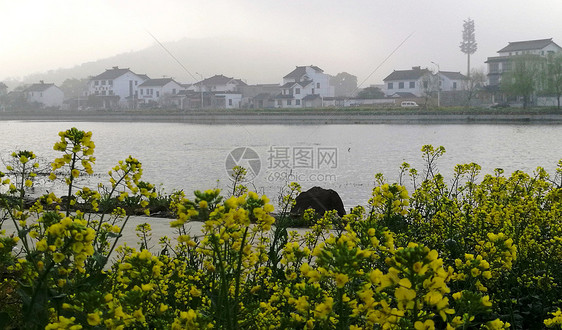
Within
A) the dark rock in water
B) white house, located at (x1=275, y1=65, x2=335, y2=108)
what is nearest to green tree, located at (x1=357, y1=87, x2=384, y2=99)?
white house, located at (x1=275, y1=65, x2=335, y2=108)

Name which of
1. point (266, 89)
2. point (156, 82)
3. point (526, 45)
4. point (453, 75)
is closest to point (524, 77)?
point (526, 45)

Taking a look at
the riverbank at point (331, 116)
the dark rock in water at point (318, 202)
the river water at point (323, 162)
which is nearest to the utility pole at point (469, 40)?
the riverbank at point (331, 116)

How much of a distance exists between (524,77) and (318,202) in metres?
56.0

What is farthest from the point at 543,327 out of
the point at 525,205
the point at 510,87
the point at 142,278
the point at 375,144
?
the point at 510,87

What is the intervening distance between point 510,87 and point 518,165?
42897 millimetres

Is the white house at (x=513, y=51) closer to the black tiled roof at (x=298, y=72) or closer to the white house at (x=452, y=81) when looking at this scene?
the white house at (x=452, y=81)

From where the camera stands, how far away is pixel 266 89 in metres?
100

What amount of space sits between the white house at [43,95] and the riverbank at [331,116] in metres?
15.8

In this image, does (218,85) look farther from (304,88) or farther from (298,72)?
(304,88)

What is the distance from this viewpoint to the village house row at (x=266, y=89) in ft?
245

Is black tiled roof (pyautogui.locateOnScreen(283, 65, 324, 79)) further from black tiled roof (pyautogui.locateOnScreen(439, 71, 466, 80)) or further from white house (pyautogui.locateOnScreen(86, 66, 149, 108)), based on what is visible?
white house (pyautogui.locateOnScreen(86, 66, 149, 108))

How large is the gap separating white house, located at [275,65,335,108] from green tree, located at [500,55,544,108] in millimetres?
25402

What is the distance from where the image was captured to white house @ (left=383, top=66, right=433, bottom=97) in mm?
77525

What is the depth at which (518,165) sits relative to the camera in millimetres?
19984
